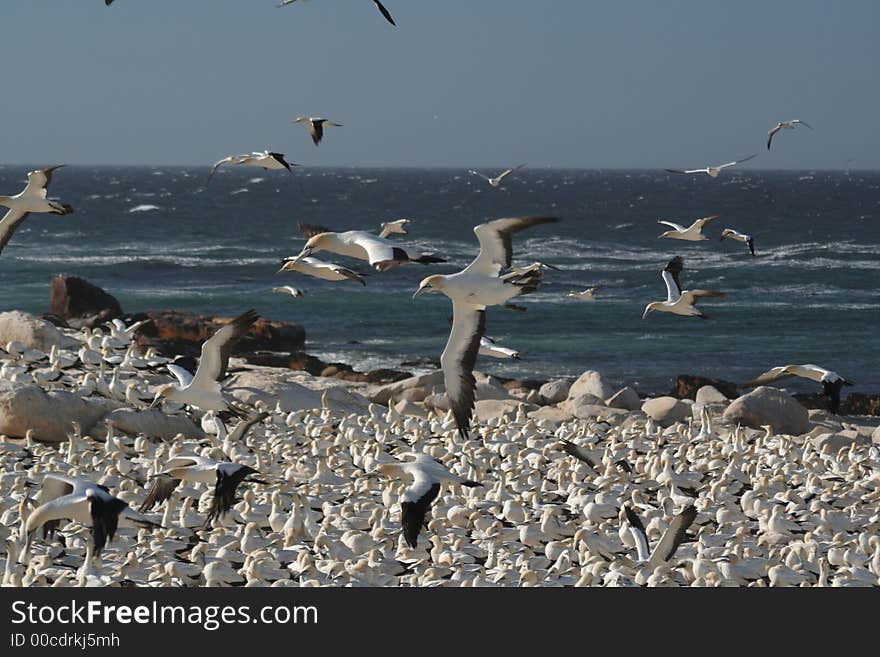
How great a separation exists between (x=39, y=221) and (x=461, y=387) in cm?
7456

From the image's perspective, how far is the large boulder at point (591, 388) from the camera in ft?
80.5

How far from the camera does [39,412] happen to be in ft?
60.2

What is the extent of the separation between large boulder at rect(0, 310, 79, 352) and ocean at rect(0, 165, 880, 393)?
11.2 meters

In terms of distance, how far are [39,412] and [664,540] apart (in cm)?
930

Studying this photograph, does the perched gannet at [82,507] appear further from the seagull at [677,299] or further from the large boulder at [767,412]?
the large boulder at [767,412]

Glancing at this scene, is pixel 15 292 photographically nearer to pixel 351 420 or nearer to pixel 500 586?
pixel 351 420

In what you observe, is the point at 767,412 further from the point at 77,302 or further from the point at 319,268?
the point at 77,302

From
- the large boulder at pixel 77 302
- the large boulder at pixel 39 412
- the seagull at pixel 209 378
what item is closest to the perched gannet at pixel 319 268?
the seagull at pixel 209 378

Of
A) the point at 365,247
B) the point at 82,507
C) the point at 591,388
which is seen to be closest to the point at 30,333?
the point at 591,388

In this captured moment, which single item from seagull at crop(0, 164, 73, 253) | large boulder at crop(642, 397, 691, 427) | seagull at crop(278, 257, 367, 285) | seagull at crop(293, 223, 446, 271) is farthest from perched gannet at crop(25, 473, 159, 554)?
large boulder at crop(642, 397, 691, 427)

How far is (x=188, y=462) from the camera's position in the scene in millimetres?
14039

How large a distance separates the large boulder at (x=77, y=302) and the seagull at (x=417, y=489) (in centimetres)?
2092

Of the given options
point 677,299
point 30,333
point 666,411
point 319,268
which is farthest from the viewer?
point 30,333

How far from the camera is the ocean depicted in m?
36.4
